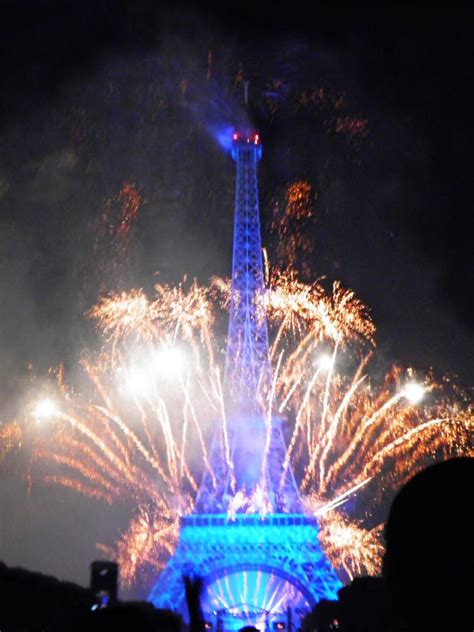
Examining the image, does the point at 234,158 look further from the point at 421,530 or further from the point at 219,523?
the point at 421,530

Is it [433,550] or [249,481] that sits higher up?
[249,481]

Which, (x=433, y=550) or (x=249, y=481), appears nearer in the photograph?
(x=433, y=550)

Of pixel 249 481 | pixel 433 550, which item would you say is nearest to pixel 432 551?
pixel 433 550

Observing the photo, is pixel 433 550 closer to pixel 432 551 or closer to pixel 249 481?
pixel 432 551

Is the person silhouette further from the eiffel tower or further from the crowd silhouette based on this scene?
the eiffel tower

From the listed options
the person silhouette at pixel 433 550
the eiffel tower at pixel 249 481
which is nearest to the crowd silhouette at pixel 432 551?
the person silhouette at pixel 433 550

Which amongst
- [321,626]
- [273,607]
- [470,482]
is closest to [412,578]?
[470,482]

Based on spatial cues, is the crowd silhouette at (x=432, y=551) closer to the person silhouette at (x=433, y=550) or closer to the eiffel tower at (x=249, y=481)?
the person silhouette at (x=433, y=550)
